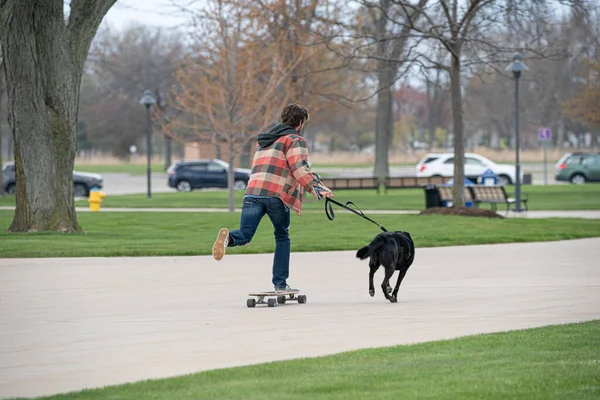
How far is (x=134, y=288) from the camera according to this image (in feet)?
43.3

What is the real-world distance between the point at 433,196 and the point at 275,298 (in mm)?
18540

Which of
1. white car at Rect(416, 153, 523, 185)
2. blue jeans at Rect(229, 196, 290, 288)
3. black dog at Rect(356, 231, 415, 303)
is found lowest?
black dog at Rect(356, 231, 415, 303)

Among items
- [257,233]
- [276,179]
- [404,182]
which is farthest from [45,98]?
[404,182]

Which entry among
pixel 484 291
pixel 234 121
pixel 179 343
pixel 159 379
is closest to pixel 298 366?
pixel 159 379

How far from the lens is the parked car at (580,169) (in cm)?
5369

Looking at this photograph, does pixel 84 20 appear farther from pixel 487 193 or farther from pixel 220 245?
pixel 487 193

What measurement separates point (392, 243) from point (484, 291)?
1.81 meters

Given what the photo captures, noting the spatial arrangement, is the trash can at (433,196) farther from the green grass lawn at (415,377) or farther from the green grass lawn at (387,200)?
the green grass lawn at (415,377)

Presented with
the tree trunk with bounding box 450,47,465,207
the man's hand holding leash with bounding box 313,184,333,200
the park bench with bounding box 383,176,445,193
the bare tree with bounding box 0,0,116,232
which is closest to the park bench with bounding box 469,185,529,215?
the tree trunk with bounding box 450,47,465,207

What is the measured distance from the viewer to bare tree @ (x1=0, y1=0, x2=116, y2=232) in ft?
68.3

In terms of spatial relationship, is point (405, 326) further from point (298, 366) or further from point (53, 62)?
point (53, 62)

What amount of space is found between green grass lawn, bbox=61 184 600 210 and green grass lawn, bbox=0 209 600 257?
789 cm

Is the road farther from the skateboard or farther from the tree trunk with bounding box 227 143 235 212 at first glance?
the skateboard

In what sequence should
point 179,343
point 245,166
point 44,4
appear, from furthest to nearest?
point 245,166, point 44,4, point 179,343
